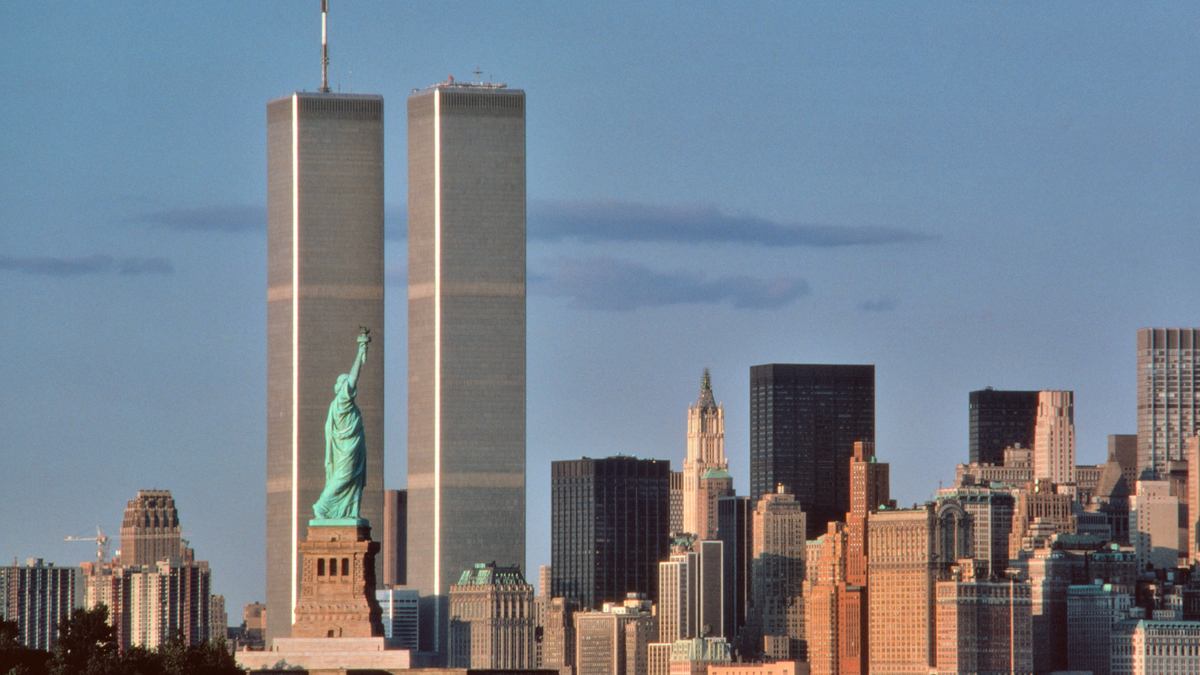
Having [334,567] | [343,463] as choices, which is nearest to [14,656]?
[334,567]

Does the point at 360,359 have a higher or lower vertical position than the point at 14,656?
higher

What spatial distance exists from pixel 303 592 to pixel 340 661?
247 inches

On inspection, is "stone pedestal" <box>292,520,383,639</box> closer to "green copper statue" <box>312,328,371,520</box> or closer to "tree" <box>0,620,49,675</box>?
"green copper statue" <box>312,328,371,520</box>

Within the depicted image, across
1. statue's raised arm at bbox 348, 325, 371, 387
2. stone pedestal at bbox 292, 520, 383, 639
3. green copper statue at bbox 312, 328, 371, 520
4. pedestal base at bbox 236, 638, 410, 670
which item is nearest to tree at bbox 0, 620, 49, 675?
pedestal base at bbox 236, 638, 410, 670

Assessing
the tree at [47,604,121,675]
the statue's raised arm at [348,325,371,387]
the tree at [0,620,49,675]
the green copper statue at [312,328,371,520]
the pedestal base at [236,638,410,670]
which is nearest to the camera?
the tree at [47,604,121,675]

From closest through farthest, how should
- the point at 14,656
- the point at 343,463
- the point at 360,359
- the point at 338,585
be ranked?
the point at 14,656 < the point at 360,359 < the point at 338,585 < the point at 343,463

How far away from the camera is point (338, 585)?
11350 cm

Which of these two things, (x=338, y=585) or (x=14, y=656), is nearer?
(x=14, y=656)

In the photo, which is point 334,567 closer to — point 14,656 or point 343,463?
point 343,463

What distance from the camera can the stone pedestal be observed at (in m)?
112

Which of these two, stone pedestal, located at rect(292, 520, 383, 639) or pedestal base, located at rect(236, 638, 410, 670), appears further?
stone pedestal, located at rect(292, 520, 383, 639)

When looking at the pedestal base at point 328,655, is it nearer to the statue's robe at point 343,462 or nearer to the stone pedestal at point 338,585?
the stone pedestal at point 338,585

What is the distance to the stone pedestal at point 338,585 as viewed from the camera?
112438 mm

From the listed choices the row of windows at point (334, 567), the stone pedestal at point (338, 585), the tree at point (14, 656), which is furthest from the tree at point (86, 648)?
the row of windows at point (334, 567)
